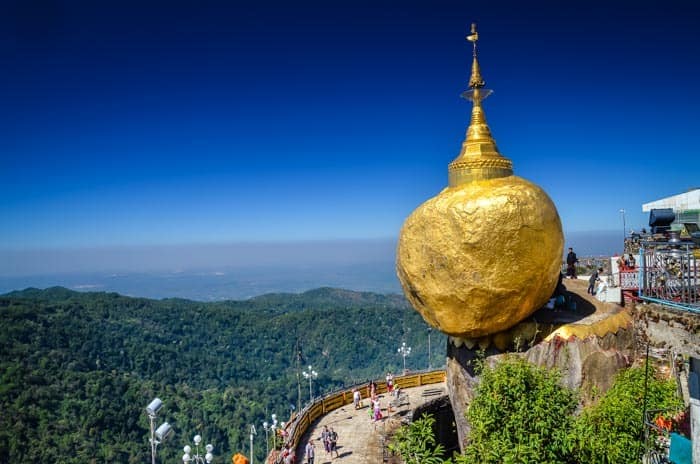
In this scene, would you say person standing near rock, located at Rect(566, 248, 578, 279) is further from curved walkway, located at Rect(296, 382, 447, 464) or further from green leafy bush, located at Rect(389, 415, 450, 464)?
green leafy bush, located at Rect(389, 415, 450, 464)

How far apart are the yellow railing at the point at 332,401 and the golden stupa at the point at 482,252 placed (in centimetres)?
717

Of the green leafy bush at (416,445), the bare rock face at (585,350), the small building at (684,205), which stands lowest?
the green leafy bush at (416,445)

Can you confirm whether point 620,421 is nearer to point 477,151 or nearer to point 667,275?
point 667,275

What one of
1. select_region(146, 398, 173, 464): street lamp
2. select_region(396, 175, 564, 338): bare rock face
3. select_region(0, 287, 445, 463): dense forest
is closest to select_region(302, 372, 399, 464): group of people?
select_region(146, 398, 173, 464): street lamp

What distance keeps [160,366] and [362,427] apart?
8672cm

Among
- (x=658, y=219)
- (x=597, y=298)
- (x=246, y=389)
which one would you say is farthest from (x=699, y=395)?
(x=246, y=389)

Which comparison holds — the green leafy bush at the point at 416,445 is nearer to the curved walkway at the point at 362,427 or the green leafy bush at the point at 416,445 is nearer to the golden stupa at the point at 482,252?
the golden stupa at the point at 482,252

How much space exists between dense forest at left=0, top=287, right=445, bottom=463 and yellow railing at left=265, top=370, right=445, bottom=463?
59.6 feet

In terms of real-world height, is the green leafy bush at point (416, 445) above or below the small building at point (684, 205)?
below

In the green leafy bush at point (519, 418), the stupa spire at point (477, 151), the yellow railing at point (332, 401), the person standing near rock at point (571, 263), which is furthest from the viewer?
the person standing near rock at point (571, 263)

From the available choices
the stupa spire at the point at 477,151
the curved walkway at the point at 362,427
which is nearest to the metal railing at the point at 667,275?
the stupa spire at the point at 477,151

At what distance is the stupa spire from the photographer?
13320mm

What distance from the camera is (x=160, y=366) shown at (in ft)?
313

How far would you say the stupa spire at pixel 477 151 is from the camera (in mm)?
13320
